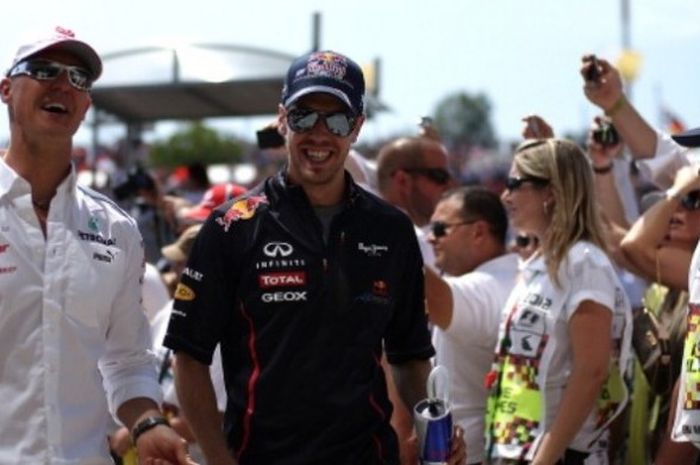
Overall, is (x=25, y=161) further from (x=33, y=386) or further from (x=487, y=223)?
(x=487, y=223)

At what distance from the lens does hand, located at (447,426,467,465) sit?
4.82 meters

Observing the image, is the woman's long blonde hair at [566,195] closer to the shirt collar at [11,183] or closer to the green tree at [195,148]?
the shirt collar at [11,183]

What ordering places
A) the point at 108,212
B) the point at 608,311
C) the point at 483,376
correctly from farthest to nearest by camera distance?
the point at 483,376 < the point at 608,311 < the point at 108,212

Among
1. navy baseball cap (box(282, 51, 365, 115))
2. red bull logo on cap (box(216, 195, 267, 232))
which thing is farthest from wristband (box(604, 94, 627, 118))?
red bull logo on cap (box(216, 195, 267, 232))

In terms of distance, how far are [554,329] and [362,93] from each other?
4.87ft

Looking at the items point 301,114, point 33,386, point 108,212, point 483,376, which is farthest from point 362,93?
point 483,376

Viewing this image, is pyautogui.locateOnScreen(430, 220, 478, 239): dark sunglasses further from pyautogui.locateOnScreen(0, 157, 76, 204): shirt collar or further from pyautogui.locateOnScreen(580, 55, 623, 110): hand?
pyautogui.locateOnScreen(0, 157, 76, 204): shirt collar

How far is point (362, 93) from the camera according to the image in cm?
496

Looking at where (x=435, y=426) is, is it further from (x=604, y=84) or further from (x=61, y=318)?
(x=604, y=84)

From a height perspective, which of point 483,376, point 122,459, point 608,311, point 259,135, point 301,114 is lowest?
point 122,459

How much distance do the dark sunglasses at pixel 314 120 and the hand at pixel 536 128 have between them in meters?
2.64

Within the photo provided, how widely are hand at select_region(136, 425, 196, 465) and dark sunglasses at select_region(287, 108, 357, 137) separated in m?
1.03

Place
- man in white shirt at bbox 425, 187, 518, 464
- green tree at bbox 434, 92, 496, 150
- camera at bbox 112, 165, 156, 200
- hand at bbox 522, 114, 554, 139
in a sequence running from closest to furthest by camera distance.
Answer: man in white shirt at bbox 425, 187, 518, 464
hand at bbox 522, 114, 554, 139
camera at bbox 112, 165, 156, 200
green tree at bbox 434, 92, 496, 150

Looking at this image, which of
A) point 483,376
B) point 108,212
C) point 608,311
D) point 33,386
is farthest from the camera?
point 483,376
